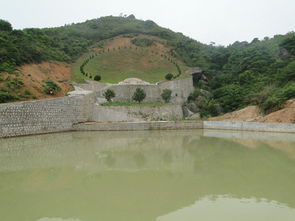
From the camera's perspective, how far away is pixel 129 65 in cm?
3725

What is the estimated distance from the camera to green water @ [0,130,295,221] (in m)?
4.88

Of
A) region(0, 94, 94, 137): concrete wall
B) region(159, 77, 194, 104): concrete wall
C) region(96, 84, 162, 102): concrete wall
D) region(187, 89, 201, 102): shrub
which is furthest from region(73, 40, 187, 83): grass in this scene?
region(0, 94, 94, 137): concrete wall

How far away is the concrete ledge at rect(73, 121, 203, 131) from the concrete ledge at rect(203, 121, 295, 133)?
1203 mm

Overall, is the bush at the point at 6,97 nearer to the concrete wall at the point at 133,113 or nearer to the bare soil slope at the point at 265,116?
the concrete wall at the point at 133,113

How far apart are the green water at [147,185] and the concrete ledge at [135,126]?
26.1ft

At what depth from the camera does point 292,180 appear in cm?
694

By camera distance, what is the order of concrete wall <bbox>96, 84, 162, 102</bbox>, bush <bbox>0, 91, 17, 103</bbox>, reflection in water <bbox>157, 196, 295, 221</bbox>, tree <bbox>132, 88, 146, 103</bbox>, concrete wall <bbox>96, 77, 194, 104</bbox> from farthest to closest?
concrete wall <bbox>96, 77, 194, 104</bbox> → concrete wall <bbox>96, 84, 162, 102</bbox> → tree <bbox>132, 88, 146, 103</bbox> → bush <bbox>0, 91, 17, 103</bbox> → reflection in water <bbox>157, 196, 295, 221</bbox>

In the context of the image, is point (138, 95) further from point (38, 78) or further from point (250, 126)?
point (250, 126)

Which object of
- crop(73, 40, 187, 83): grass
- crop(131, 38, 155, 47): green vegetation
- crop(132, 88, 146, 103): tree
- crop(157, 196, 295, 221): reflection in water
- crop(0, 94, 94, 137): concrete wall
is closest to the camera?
crop(157, 196, 295, 221): reflection in water

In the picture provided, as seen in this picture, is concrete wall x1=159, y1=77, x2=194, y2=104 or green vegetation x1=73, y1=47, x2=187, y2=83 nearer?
concrete wall x1=159, y1=77, x2=194, y2=104

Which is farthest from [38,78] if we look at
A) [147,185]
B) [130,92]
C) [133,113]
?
[147,185]

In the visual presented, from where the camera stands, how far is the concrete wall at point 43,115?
15819 mm

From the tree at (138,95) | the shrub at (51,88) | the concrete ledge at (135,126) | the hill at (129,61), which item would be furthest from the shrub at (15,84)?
the tree at (138,95)

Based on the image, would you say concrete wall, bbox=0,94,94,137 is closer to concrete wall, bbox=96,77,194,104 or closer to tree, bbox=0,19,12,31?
concrete wall, bbox=96,77,194,104
